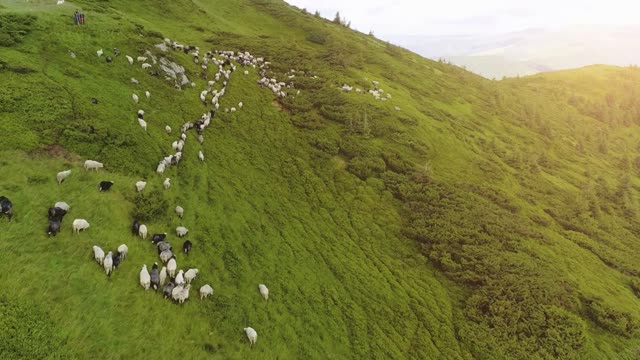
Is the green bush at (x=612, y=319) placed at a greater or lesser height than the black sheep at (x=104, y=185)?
lesser

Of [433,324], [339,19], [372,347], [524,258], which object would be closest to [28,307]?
[372,347]

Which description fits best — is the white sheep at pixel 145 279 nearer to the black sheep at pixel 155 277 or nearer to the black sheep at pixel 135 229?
the black sheep at pixel 155 277

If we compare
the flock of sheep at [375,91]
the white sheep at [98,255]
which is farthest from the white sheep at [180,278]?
the flock of sheep at [375,91]

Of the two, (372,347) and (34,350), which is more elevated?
(34,350)

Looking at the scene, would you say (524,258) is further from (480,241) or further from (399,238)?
(399,238)

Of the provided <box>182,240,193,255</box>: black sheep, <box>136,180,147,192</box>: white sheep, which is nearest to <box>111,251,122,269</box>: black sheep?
<box>182,240,193,255</box>: black sheep

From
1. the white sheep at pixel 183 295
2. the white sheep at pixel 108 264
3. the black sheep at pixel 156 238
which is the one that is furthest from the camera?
the black sheep at pixel 156 238

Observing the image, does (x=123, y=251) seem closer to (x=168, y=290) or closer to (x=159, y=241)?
(x=159, y=241)

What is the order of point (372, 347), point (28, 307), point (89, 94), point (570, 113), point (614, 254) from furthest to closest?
point (570, 113) → point (614, 254) → point (89, 94) → point (372, 347) → point (28, 307)

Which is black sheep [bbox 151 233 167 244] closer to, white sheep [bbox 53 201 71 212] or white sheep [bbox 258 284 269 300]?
white sheep [bbox 53 201 71 212]
